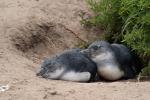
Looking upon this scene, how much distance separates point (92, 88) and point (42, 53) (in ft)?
6.63

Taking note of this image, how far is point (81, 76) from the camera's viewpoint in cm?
546

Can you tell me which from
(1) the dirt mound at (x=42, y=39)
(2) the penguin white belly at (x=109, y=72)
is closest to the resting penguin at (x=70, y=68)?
(2) the penguin white belly at (x=109, y=72)

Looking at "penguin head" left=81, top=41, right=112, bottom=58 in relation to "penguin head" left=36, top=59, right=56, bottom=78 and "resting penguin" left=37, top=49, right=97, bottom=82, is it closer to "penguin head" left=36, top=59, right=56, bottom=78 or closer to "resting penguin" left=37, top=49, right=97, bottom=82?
"resting penguin" left=37, top=49, right=97, bottom=82

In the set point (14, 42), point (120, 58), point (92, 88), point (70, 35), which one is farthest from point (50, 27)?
point (92, 88)

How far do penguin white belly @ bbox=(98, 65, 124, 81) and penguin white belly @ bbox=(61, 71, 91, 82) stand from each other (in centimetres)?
30

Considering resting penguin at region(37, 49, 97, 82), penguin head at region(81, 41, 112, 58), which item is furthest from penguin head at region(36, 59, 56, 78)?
penguin head at region(81, 41, 112, 58)

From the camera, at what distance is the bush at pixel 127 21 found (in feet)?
18.7

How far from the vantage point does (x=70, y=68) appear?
545 cm

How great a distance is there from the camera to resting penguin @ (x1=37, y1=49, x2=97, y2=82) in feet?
17.7

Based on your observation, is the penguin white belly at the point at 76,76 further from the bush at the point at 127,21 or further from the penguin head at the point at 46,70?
the bush at the point at 127,21

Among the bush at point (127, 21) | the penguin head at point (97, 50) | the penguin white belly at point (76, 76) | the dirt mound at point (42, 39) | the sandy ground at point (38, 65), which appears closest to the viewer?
the sandy ground at point (38, 65)

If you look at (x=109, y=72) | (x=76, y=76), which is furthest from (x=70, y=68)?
(x=109, y=72)

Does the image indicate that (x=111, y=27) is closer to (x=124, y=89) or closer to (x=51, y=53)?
(x=51, y=53)

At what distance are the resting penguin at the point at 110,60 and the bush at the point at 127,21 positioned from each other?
0.52ft
